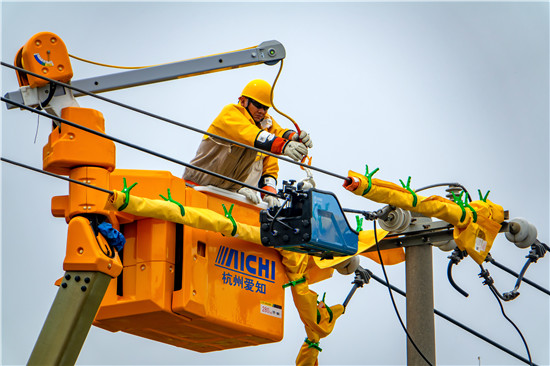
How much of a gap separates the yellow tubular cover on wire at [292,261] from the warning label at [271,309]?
15.5 inches

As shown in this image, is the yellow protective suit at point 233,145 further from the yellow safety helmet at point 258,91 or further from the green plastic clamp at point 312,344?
the green plastic clamp at point 312,344

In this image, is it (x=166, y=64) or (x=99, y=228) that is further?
(x=166, y=64)

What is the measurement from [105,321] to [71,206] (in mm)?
1709

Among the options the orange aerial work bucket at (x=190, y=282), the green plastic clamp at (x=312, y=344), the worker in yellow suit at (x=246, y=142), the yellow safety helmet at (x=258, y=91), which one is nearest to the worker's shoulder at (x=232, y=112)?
the worker in yellow suit at (x=246, y=142)

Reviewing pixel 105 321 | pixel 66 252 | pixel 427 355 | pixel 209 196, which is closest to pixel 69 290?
pixel 66 252

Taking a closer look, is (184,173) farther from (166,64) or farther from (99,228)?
(99,228)

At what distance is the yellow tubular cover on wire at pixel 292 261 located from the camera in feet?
39.2

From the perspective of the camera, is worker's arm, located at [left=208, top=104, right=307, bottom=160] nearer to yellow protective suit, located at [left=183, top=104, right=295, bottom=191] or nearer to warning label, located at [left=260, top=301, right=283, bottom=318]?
yellow protective suit, located at [left=183, top=104, right=295, bottom=191]

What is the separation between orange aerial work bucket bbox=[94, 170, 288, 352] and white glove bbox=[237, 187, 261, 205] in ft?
0.28

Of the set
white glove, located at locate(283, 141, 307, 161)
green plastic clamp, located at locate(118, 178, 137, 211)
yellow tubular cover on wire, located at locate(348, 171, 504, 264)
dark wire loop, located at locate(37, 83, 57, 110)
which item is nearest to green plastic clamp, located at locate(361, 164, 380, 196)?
yellow tubular cover on wire, located at locate(348, 171, 504, 264)

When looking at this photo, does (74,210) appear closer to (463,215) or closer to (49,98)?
(49,98)

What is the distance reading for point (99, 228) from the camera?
1144cm

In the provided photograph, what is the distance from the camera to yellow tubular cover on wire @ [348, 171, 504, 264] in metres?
13.1

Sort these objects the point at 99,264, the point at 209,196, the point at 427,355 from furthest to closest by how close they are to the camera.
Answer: the point at 427,355 → the point at 209,196 → the point at 99,264
